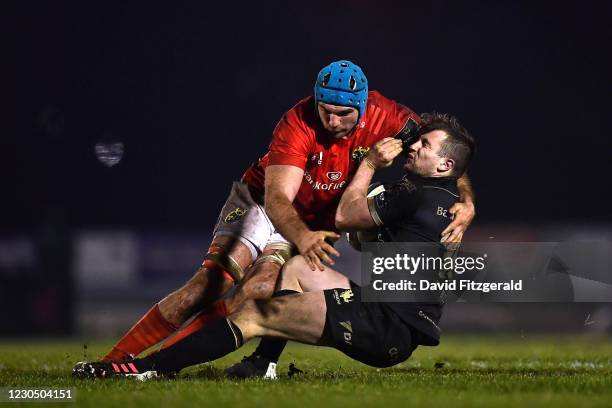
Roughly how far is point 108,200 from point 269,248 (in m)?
20.7

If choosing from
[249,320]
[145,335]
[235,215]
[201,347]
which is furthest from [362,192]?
[145,335]

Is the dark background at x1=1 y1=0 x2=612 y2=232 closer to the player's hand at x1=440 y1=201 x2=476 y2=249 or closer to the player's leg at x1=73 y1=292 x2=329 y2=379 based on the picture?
the player's hand at x1=440 y1=201 x2=476 y2=249

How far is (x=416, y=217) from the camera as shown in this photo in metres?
5.85

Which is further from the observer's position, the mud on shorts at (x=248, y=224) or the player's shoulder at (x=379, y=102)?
the mud on shorts at (x=248, y=224)

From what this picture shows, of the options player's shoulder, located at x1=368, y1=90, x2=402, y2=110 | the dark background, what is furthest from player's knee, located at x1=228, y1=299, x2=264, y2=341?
the dark background

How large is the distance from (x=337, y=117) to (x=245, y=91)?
2460 cm

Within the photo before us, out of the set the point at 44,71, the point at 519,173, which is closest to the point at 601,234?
the point at 519,173

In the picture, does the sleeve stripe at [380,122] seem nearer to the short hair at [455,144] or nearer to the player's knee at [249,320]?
the short hair at [455,144]

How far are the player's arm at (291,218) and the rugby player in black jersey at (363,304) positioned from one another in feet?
1.04

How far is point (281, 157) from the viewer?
245 inches

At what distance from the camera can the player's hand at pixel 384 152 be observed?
6.02 metres

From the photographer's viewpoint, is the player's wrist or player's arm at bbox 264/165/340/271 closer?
player's arm at bbox 264/165/340/271

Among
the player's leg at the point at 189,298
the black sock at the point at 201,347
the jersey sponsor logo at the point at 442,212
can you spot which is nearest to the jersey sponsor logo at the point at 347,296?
the black sock at the point at 201,347

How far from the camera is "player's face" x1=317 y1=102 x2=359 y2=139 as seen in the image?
632 centimetres
